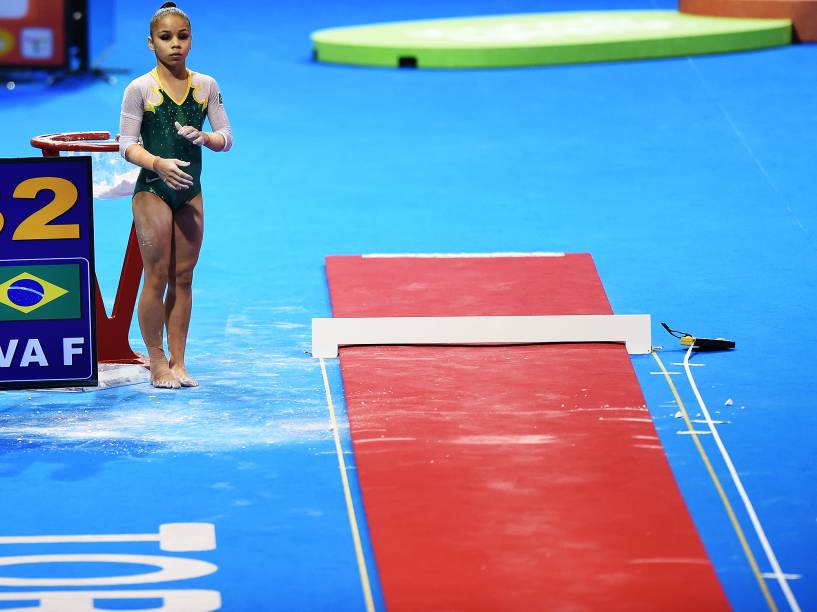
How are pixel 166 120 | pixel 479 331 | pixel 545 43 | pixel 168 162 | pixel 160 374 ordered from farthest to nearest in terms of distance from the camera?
pixel 545 43
pixel 479 331
pixel 160 374
pixel 166 120
pixel 168 162

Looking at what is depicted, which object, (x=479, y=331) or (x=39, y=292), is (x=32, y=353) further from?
(x=479, y=331)

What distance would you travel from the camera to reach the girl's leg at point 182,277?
6.97 m

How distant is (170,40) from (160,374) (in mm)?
1540

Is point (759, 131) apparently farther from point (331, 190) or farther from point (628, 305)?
point (628, 305)

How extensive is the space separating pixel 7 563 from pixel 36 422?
4.93 ft

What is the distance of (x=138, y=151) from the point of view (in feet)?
21.8

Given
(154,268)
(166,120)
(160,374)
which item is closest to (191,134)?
(166,120)

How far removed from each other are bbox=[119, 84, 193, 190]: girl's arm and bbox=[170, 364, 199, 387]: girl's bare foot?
0.97 metres

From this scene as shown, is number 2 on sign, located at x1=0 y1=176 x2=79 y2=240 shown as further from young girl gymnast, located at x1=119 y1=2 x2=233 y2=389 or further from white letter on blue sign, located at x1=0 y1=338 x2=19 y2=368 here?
white letter on blue sign, located at x1=0 y1=338 x2=19 y2=368

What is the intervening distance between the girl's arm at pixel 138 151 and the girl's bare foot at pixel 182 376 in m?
0.97

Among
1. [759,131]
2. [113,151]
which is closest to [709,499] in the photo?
[113,151]

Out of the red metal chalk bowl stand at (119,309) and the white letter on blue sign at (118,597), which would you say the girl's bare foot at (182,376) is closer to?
the red metal chalk bowl stand at (119,309)

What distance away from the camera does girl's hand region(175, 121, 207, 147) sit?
21.8 ft

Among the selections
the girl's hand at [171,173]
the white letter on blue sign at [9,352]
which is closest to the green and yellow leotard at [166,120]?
the girl's hand at [171,173]
